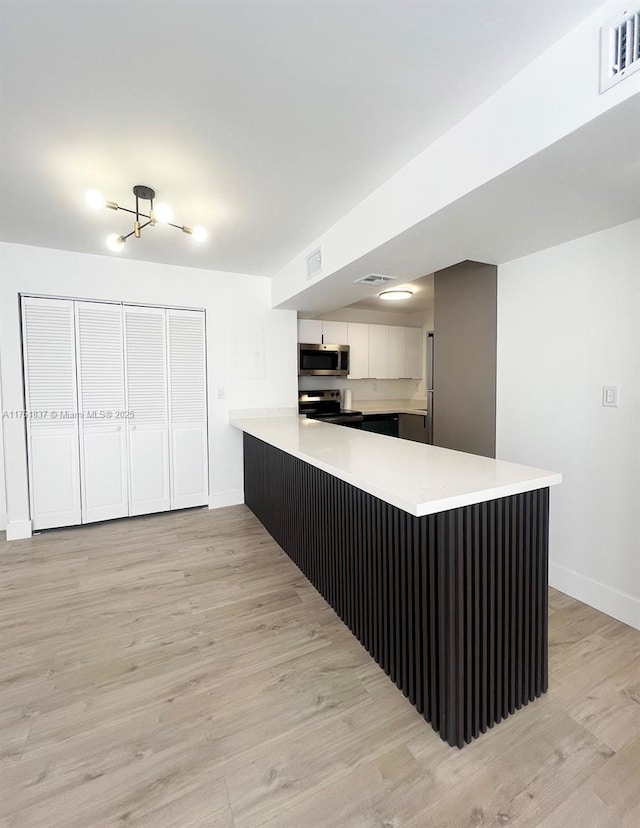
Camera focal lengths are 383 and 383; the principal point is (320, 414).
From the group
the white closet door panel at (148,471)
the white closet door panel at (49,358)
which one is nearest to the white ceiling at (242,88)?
the white closet door panel at (49,358)

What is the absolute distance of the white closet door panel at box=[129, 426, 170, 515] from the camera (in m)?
3.68

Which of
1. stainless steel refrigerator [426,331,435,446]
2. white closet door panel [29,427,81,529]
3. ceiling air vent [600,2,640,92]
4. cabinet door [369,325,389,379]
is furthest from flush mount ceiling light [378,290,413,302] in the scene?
white closet door panel [29,427,81,529]

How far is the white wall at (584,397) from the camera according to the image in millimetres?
2057

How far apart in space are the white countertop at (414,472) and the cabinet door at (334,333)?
2.67 m

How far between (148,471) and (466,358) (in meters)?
3.09

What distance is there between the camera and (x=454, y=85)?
1.46 m

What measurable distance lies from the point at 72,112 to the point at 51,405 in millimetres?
2473

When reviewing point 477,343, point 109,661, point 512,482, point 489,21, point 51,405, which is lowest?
point 109,661

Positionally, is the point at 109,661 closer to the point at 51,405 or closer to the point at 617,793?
the point at 617,793

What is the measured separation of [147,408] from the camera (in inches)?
145

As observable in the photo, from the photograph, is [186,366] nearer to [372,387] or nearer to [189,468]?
[189,468]

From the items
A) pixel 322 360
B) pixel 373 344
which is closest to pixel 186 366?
pixel 322 360

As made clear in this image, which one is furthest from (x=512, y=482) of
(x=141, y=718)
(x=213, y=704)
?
(x=141, y=718)

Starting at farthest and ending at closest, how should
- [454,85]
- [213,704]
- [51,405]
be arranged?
[51,405] < [213,704] < [454,85]
